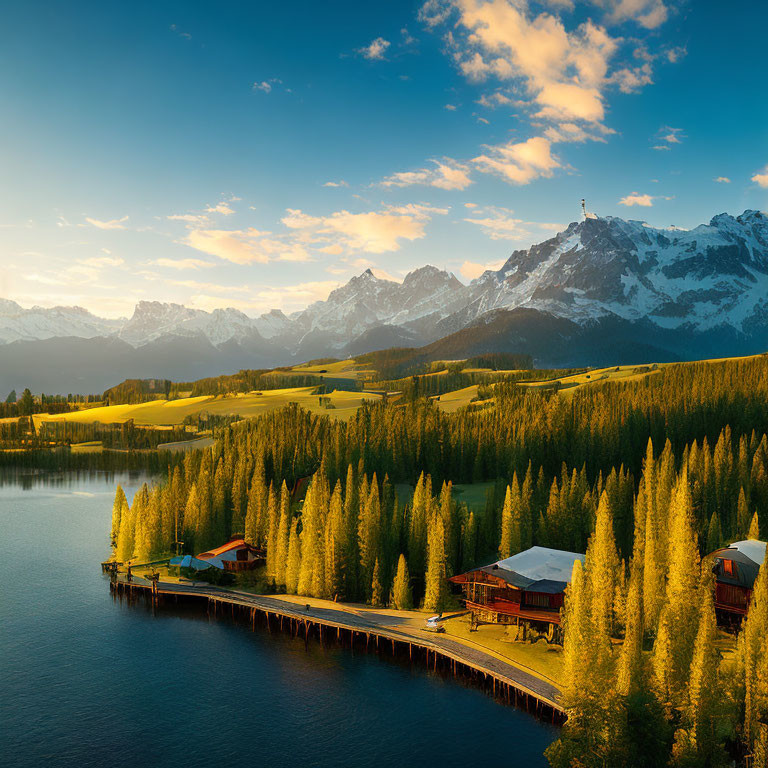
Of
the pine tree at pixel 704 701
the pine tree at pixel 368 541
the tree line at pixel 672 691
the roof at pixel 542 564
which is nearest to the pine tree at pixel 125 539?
the pine tree at pixel 368 541

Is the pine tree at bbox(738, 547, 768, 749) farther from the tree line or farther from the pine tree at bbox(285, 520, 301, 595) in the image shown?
the pine tree at bbox(285, 520, 301, 595)

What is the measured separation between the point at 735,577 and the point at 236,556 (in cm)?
8114

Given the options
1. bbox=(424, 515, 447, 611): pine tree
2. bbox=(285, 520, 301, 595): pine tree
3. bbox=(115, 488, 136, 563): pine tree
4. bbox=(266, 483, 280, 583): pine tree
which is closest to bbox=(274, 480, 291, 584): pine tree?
bbox=(266, 483, 280, 583): pine tree

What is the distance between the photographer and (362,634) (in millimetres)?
93062

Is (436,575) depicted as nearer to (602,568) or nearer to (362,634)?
(362,634)

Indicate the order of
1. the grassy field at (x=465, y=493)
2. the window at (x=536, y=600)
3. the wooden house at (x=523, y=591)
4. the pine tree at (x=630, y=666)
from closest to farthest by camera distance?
the pine tree at (x=630, y=666), the wooden house at (x=523, y=591), the window at (x=536, y=600), the grassy field at (x=465, y=493)

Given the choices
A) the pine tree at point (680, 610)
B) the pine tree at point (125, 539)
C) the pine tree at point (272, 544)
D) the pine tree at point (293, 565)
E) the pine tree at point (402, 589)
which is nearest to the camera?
the pine tree at point (680, 610)

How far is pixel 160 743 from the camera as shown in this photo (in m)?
65.2

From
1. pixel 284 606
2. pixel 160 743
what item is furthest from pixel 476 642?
pixel 160 743

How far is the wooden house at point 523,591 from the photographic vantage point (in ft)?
279

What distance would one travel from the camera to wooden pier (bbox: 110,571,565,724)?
73.2 metres

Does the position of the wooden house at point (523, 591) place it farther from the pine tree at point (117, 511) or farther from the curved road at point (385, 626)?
the pine tree at point (117, 511)

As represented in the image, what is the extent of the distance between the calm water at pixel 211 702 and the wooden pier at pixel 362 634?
8.47ft

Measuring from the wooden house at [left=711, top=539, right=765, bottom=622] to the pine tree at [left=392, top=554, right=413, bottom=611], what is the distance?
4293 centimetres
